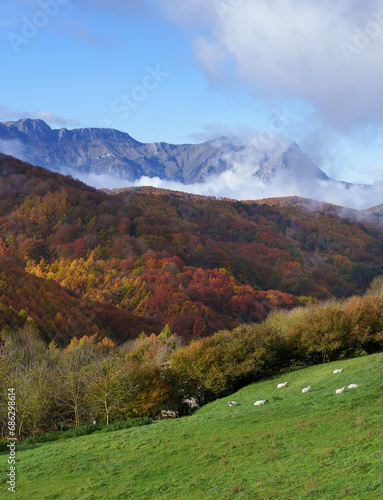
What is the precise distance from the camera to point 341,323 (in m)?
44.3

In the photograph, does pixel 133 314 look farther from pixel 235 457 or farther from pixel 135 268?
pixel 235 457

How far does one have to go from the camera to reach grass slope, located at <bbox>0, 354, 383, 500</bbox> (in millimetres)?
15117

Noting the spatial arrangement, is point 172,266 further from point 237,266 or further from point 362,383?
point 362,383

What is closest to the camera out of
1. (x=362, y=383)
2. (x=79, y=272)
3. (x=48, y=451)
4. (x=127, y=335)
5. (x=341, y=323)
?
(x=48, y=451)

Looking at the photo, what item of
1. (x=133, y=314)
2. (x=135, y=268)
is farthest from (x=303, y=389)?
(x=135, y=268)

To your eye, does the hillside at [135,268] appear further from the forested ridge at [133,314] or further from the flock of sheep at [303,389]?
the flock of sheep at [303,389]

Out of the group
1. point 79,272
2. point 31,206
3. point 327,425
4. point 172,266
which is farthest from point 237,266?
point 327,425

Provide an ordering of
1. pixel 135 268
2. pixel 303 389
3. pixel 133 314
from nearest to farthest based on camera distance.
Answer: pixel 303 389
pixel 133 314
pixel 135 268

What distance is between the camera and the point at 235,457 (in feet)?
62.2

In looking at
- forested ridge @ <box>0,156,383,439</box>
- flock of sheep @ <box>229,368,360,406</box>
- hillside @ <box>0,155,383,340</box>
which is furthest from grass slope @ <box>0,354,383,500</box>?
hillside @ <box>0,155,383,340</box>

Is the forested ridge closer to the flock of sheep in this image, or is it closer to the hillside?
the hillside

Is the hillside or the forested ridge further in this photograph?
the hillside

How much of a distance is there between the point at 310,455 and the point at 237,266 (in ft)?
573

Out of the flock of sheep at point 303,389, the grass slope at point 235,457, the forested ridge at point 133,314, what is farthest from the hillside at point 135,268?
the grass slope at point 235,457
